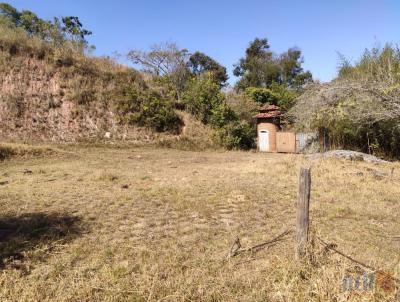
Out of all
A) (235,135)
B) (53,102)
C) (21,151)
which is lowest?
(21,151)

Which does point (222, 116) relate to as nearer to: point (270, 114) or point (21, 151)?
point (270, 114)

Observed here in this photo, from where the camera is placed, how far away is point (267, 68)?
3064 cm

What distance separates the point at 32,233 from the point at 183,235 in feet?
6.46

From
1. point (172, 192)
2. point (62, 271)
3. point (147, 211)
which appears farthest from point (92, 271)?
point (172, 192)

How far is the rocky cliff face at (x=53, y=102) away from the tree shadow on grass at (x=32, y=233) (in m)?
11.5

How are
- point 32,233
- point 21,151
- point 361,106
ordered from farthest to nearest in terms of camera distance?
point 21,151
point 361,106
point 32,233

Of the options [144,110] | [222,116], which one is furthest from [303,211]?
[144,110]

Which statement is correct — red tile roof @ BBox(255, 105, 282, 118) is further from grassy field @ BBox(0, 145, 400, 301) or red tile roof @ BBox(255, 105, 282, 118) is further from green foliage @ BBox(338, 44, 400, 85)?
grassy field @ BBox(0, 145, 400, 301)

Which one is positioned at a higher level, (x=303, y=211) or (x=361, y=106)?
(x=361, y=106)

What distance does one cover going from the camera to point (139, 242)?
396 cm

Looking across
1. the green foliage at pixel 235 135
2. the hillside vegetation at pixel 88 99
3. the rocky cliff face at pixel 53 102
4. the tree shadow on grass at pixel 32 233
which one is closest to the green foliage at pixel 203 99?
the hillside vegetation at pixel 88 99

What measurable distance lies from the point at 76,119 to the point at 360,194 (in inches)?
564

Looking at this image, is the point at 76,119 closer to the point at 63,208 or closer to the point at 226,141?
the point at 226,141

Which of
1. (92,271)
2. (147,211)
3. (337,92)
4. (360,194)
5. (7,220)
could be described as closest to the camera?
(92,271)
